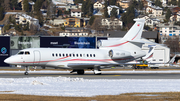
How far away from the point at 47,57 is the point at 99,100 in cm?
2361

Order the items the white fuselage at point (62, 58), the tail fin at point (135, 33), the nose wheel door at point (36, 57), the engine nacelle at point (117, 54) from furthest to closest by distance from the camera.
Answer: the tail fin at point (135, 33), the engine nacelle at point (117, 54), the nose wheel door at point (36, 57), the white fuselage at point (62, 58)

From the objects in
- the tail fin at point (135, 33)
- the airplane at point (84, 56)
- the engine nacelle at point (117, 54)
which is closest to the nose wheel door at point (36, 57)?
the airplane at point (84, 56)

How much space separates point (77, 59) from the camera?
46438mm

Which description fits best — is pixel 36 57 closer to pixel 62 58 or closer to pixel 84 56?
pixel 62 58

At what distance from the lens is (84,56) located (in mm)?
47125

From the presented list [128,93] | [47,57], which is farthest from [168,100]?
[47,57]

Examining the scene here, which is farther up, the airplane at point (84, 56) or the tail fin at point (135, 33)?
the tail fin at point (135, 33)

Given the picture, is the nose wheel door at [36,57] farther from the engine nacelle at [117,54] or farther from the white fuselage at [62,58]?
the engine nacelle at [117,54]

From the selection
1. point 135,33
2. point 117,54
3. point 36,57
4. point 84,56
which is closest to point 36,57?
point 36,57

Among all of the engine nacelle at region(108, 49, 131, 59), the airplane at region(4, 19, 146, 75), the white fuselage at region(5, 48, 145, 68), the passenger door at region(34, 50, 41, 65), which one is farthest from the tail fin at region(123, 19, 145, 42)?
the passenger door at region(34, 50, 41, 65)

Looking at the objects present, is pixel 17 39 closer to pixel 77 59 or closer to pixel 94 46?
pixel 94 46

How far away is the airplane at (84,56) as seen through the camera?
44125mm

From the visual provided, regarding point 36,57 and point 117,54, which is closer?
point 36,57

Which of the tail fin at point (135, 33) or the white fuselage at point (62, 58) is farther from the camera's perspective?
the tail fin at point (135, 33)
